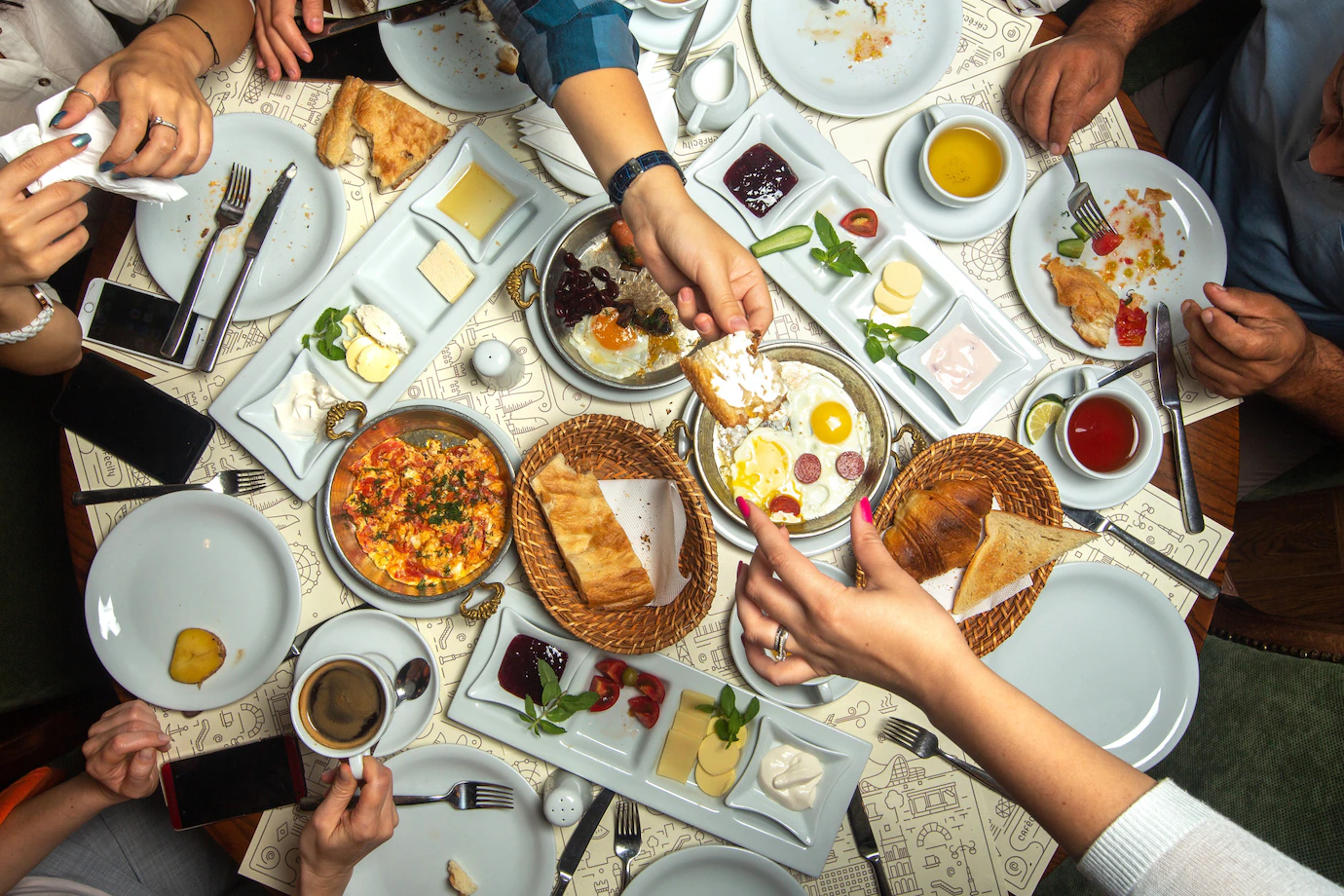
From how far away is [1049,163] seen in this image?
106 inches

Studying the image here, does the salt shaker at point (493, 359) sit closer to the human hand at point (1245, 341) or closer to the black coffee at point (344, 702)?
the black coffee at point (344, 702)

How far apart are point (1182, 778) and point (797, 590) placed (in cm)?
224

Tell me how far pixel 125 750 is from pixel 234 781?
0.36m

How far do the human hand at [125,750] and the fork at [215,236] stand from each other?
4.13ft

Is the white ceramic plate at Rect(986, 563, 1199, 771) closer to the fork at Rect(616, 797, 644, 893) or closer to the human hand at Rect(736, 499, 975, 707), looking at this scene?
the human hand at Rect(736, 499, 975, 707)

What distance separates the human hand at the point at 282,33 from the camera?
2521mm

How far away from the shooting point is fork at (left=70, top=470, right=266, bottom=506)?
97.1 inches

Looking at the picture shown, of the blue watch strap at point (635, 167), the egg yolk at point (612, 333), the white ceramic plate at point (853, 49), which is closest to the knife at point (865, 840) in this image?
the egg yolk at point (612, 333)

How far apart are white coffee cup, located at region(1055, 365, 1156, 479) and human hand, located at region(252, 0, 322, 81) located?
3.05 m

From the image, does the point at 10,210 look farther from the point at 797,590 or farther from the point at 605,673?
the point at 797,590

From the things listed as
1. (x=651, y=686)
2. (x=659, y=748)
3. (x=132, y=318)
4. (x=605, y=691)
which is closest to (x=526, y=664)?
(x=605, y=691)

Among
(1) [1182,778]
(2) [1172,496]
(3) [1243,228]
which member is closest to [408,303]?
(2) [1172,496]

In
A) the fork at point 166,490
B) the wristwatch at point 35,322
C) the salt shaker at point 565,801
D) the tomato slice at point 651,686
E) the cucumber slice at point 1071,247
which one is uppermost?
the cucumber slice at point 1071,247

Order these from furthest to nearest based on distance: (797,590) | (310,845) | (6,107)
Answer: (6,107), (310,845), (797,590)
